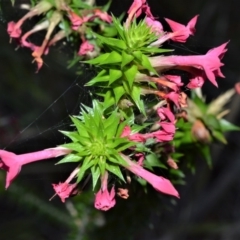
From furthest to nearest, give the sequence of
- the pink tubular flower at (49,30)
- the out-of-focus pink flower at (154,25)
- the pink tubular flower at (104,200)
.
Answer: the pink tubular flower at (49,30) → the out-of-focus pink flower at (154,25) → the pink tubular flower at (104,200)

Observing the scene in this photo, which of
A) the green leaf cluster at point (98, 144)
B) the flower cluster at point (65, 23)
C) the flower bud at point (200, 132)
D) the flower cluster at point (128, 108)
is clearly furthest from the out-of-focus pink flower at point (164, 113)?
Answer: the flower bud at point (200, 132)

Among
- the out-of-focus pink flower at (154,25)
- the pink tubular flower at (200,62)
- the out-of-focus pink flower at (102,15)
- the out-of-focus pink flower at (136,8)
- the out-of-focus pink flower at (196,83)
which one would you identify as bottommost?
the out-of-focus pink flower at (196,83)

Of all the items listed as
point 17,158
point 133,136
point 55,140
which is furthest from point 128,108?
point 55,140

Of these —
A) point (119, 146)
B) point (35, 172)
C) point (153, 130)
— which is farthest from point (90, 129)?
point (35, 172)

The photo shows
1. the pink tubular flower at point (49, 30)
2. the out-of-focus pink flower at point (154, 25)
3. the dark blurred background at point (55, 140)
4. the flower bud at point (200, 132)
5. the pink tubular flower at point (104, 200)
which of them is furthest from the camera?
the dark blurred background at point (55, 140)

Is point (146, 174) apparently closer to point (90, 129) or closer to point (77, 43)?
point (90, 129)

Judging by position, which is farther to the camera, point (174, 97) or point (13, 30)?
point (13, 30)

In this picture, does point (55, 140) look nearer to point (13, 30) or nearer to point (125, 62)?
point (13, 30)

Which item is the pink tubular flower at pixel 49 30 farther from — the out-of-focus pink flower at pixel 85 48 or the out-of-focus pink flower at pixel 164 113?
the out-of-focus pink flower at pixel 164 113
